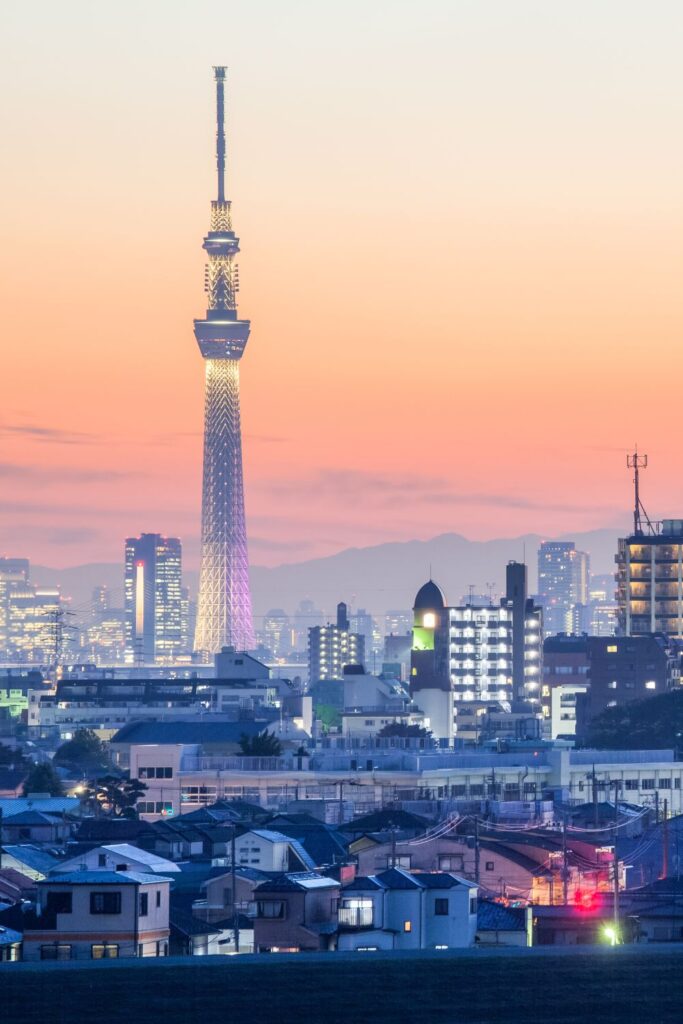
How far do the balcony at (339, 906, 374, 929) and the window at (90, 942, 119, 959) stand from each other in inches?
152

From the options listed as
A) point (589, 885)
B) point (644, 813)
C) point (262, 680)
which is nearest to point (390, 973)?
point (589, 885)

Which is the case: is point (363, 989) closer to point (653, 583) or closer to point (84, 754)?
point (84, 754)

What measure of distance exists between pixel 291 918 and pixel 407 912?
1.97 m

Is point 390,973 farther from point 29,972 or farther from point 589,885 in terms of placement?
point 589,885

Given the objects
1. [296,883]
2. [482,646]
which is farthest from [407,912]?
[482,646]

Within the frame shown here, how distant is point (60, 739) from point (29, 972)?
10894 centimetres

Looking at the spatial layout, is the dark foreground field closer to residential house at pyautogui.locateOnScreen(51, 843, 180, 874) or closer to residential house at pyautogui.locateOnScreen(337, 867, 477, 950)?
residential house at pyautogui.locateOnScreen(337, 867, 477, 950)

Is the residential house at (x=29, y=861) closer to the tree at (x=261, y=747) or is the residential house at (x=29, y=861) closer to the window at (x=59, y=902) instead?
the window at (x=59, y=902)

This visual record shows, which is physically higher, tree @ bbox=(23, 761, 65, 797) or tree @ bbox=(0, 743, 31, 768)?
tree @ bbox=(0, 743, 31, 768)

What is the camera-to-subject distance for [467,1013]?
36750mm

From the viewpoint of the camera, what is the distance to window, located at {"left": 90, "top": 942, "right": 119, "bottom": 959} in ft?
143

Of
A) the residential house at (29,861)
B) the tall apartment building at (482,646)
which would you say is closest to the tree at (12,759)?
the tall apartment building at (482,646)

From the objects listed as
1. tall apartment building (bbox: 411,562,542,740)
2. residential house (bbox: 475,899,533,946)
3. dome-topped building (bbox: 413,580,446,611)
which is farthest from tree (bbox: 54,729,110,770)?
residential house (bbox: 475,899,533,946)

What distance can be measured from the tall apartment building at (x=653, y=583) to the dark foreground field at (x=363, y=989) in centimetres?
12125
